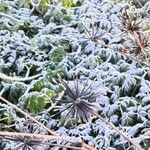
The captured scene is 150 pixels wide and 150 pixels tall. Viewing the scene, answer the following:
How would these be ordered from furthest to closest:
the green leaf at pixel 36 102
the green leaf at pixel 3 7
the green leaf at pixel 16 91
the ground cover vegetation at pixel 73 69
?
the green leaf at pixel 3 7 → the green leaf at pixel 16 91 → the green leaf at pixel 36 102 → the ground cover vegetation at pixel 73 69

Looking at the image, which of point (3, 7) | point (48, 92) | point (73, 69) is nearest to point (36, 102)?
point (48, 92)

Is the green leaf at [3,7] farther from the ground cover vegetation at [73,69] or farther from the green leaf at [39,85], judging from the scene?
the green leaf at [39,85]

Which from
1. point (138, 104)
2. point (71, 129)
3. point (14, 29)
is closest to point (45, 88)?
point (71, 129)

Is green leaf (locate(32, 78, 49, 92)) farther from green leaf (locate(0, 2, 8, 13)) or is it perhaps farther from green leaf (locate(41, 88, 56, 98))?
green leaf (locate(0, 2, 8, 13))

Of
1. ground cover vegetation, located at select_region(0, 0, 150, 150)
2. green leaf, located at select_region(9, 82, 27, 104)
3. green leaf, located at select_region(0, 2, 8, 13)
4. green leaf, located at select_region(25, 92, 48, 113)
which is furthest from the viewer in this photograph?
green leaf, located at select_region(0, 2, 8, 13)

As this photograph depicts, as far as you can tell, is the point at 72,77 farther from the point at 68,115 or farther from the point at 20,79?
the point at 68,115

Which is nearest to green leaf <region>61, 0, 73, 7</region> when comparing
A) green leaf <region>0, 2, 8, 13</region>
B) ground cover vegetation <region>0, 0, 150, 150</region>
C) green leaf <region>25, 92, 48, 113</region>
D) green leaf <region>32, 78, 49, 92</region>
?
ground cover vegetation <region>0, 0, 150, 150</region>

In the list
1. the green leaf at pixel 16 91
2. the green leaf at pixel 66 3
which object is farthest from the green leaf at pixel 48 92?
the green leaf at pixel 66 3

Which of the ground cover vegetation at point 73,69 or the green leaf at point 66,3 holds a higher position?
the green leaf at point 66,3
